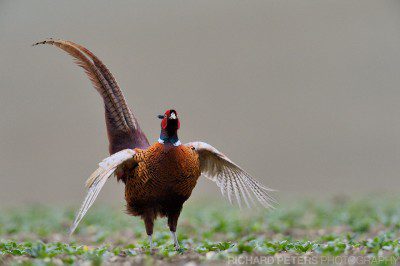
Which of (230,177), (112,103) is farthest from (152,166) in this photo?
(230,177)

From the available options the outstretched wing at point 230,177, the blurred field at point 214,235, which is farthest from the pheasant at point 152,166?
the blurred field at point 214,235

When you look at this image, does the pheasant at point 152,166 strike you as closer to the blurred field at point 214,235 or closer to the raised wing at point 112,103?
the raised wing at point 112,103

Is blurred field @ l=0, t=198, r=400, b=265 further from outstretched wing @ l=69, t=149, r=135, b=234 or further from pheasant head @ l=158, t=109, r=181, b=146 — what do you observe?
pheasant head @ l=158, t=109, r=181, b=146

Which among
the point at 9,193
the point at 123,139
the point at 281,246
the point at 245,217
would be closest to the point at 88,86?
the point at 9,193

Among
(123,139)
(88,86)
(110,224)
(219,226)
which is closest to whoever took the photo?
(123,139)

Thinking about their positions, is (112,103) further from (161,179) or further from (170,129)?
(161,179)

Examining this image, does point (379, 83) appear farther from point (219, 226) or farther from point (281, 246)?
point (281, 246)
